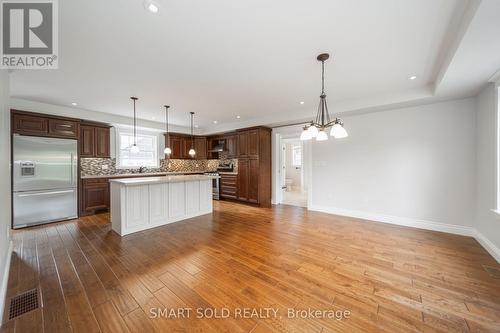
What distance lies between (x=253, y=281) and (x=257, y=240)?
1127 mm

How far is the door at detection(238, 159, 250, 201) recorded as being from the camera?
625 cm

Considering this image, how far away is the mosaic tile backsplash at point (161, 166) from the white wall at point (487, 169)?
19.7 ft

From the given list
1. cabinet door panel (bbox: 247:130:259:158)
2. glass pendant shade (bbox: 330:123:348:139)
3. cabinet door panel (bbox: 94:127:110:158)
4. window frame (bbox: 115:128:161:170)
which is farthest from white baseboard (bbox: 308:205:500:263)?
cabinet door panel (bbox: 94:127:110:158)

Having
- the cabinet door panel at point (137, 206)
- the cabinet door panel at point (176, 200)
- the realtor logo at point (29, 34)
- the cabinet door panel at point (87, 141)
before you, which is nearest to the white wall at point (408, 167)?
the cabinet door panel at point (176, 200)

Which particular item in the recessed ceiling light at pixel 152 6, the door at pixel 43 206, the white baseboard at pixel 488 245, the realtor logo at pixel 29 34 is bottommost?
the white baseboard at pixel 488 245

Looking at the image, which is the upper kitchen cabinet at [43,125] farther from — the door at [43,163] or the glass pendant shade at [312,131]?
the glass pendant shade at [312,131]

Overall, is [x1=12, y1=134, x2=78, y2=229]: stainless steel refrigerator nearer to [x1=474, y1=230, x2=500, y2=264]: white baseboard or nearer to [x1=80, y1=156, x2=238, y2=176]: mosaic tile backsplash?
[x1=80, y1=156, x2=238, y2=176]: mosaic tile backsplash

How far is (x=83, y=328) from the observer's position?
151cm

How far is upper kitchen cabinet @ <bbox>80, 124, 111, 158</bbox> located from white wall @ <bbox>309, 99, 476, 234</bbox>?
20.0 feet

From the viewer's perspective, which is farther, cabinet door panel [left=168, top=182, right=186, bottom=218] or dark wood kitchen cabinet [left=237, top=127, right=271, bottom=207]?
dark wood kitchen cabinet [left=237, top=127, right=271, bottom=207]

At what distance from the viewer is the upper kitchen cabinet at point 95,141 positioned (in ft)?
16.0

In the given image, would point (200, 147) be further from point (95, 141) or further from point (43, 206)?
point (43, 206)

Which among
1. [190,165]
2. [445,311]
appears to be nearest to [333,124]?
[445,311]

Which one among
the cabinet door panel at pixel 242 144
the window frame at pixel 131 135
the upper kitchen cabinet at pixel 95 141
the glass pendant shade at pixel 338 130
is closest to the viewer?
the glass pendant shade at pixel 338 130
